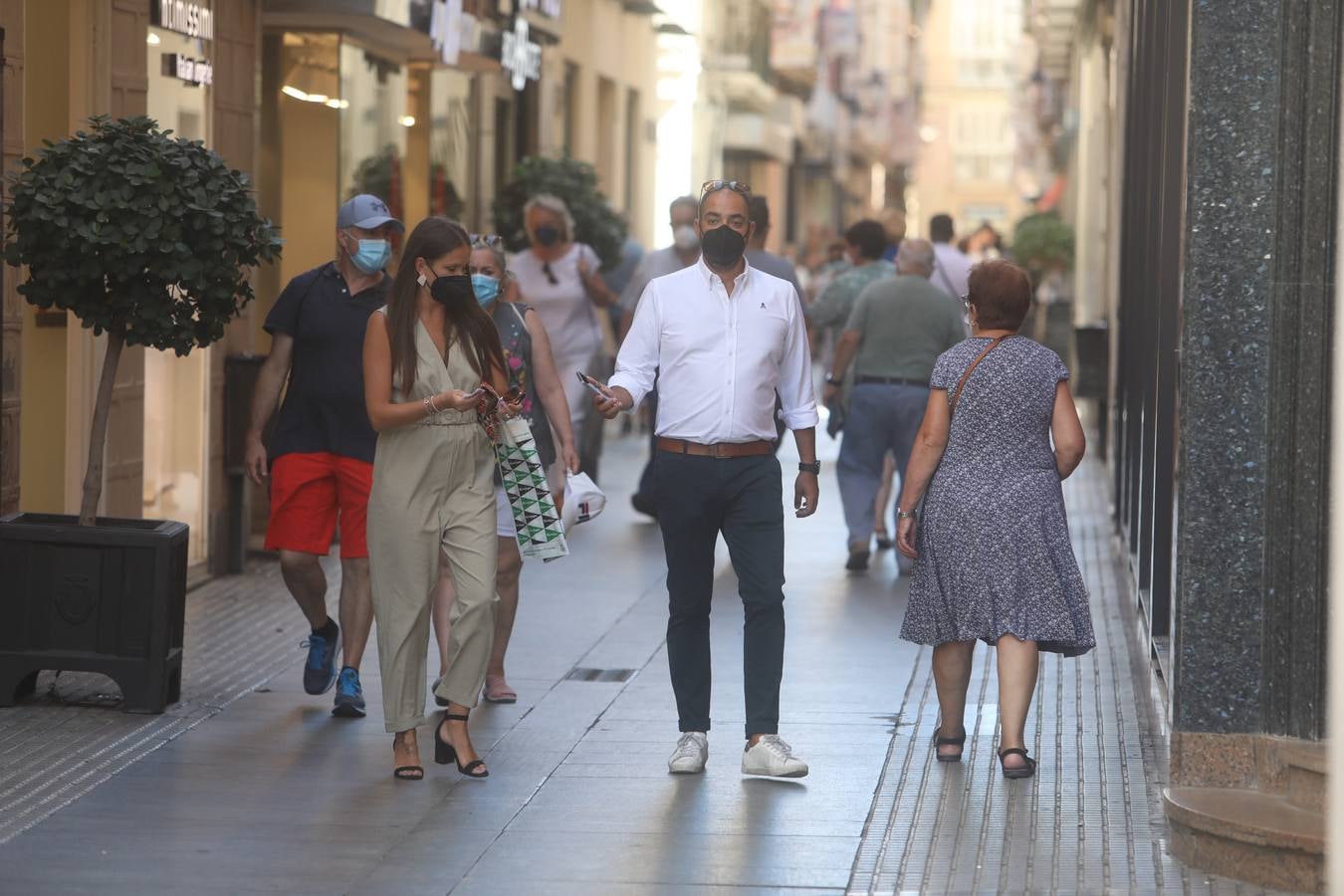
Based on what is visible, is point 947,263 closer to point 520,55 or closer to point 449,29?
point 449,29

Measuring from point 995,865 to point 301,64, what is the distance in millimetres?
9370

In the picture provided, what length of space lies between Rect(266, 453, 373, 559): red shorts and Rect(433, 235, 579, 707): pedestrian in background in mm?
382

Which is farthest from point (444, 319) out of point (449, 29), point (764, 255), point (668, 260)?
point (449, 29)

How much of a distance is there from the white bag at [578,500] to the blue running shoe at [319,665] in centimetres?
129

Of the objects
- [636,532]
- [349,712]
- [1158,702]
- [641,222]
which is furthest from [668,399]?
[641,222]

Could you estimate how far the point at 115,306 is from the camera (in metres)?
8.70

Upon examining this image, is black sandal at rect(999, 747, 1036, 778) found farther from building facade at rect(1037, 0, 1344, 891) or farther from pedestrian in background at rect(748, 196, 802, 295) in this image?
pedestrian in background at rect(748, 196, 802, 295)

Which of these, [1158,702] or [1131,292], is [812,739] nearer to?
[1158,702]

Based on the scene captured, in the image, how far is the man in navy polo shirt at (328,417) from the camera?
8727 millimetres

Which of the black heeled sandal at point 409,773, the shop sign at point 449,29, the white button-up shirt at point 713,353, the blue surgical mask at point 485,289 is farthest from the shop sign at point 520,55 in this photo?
the black heeled sandal at point 409,773

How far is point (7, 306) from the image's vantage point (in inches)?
386

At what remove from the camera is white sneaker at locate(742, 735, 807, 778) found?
758cm

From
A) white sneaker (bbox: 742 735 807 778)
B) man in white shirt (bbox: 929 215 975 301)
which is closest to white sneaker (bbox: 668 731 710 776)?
white sneaker (bbox: 742 735 807 778)

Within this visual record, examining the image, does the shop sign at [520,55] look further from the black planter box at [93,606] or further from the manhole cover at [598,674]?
the black planter box at [93,606]
